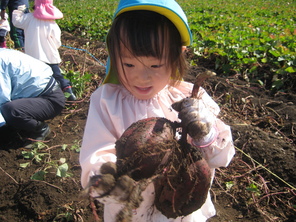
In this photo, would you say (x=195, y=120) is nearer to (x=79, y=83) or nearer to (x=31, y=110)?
(x=31, y=110)

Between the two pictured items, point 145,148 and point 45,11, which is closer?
point 145,148

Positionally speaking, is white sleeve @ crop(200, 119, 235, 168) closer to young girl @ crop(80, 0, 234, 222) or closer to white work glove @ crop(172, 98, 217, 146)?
young girl @ crop(80, 0, 234, 222)

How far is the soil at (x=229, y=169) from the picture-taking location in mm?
2152

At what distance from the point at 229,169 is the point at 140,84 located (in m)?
1.60

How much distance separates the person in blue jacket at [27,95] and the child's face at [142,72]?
1.99 meters

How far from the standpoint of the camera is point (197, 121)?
3.65 feet

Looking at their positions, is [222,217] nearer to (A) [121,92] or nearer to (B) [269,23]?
(A) [121,92]

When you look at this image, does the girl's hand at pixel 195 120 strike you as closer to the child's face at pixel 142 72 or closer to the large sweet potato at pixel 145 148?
the large sweet potato at pixel 145 148

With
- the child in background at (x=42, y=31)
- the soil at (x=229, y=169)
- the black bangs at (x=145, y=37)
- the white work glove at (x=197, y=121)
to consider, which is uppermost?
the black bangs at (x=145, y=37)

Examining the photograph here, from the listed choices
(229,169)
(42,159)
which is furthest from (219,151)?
(42,159)

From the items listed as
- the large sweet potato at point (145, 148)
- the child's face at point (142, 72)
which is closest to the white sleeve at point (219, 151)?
the large sweet potato at point (145, 148)

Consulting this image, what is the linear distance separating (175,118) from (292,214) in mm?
1393

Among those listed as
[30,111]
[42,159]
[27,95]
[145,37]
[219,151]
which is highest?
[145,37]

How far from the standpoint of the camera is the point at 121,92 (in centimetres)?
160
